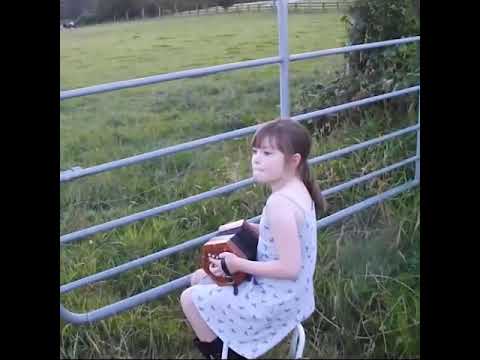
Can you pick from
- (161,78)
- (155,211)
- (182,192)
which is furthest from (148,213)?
(161,78)

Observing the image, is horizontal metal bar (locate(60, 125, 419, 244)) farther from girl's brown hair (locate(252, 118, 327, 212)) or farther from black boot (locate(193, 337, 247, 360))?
girl's brown hair (locate(252, 118, 327, 212))

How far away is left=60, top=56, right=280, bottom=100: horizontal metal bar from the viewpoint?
2.61 m

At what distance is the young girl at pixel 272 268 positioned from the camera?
2.44 metres

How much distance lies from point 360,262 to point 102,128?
1.04m

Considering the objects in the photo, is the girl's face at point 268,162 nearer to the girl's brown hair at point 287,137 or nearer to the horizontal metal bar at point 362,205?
the girl's brown hair at point 287,137

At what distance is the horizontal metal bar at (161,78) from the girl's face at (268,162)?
512mm

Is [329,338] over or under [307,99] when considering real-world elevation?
under

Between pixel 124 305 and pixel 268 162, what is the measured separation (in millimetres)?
782

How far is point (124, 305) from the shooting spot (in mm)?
2865

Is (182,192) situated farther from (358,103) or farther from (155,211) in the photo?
(358,103)
